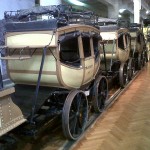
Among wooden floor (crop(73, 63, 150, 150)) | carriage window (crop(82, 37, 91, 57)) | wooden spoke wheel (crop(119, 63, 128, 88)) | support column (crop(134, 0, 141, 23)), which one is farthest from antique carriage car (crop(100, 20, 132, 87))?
support column (crop(134, 0, 141, 23))

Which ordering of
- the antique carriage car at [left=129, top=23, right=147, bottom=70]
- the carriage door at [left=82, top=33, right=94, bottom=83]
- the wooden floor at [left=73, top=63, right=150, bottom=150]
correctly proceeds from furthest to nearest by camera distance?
the antique carriage car at [left=129, top=23, right=147, bottom=70]
the carriage door at [left=82, top=33, right=94, bottom=83]
the wooden floor at [left=73, top=63, right=150, bottom=150]

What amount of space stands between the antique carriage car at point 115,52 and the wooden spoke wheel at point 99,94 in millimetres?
717

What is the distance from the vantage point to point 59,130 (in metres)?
3.44

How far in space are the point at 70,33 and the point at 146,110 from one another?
193 centimetres

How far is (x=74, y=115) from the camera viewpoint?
311 centimetres

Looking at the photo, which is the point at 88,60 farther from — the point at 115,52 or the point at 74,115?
the point at 115,52

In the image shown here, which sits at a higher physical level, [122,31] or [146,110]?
[122,31]

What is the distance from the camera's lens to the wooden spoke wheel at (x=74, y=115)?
9.48 ft

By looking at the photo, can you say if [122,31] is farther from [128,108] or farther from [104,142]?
[104,142]

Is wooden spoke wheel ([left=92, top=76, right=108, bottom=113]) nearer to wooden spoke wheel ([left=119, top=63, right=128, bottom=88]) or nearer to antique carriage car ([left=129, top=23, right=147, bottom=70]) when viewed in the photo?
wooden spoke wheel ([left=119, top=63, right=128, bottom=88])

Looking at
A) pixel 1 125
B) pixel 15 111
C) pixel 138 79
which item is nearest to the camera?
pixel 1 125

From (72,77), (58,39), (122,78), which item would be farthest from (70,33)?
(122,78)

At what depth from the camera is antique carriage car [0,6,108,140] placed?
9.42 ft

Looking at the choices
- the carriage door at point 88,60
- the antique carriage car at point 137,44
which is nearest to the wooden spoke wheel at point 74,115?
the carriage door at point 88,60
